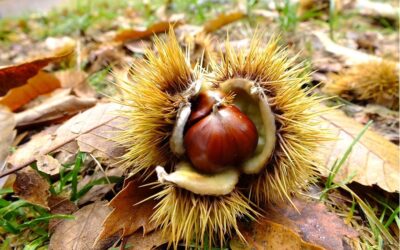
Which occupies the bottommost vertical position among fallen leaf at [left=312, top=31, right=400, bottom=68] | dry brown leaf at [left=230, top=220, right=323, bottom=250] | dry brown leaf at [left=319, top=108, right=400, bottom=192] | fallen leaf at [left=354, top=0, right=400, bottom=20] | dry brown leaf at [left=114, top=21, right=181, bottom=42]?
fallen leaf at [left=354, top=0, right=400, bottom=20]

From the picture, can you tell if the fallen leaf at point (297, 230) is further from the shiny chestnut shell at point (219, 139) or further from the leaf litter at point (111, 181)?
the shiny chestnut shell at point (219, 139)

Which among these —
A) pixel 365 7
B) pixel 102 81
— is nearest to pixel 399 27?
pixel 365 7

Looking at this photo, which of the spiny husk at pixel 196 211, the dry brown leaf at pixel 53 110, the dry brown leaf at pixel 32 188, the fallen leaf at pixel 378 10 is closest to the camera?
the spiny husk at pixel 196 211

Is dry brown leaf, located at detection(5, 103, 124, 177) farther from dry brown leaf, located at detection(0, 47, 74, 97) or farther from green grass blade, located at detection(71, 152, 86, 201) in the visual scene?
dry brown leaf, located at detection(0, 47, 74, 97)

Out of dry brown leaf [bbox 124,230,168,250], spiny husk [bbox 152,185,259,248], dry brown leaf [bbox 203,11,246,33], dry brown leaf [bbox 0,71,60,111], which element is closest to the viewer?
spiny husk [bbox 152,185,259,248]

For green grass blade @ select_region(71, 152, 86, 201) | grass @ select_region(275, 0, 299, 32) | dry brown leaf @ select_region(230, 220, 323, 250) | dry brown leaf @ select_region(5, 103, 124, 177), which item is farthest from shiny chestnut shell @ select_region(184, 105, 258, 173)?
grass @ select_region(275, 0, 299, 32)

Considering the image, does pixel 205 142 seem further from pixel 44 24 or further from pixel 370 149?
pixel 44 24

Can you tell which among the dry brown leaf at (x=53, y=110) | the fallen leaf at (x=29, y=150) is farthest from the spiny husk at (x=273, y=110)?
the dry brown leaf at (x=53, y=110)
